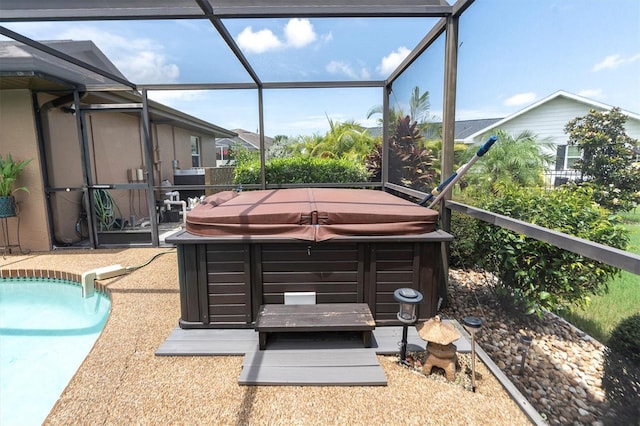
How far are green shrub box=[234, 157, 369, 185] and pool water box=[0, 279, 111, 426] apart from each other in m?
3.10

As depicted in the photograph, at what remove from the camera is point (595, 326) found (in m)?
2.41

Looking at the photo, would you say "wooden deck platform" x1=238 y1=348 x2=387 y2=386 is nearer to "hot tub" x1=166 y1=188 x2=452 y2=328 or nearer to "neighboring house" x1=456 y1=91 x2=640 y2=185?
"hot tub" x1=166 y1=188 x2=452 y2=328

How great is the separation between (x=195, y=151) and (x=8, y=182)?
19.3 ft

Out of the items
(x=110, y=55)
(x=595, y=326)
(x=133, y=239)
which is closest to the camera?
(x=595, y=326)

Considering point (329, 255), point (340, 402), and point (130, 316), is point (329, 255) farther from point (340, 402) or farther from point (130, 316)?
point (130, 316)

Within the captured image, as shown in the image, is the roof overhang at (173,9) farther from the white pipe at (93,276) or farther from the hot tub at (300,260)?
the white pipe at (93,276)

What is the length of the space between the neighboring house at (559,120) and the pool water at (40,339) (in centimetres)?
388

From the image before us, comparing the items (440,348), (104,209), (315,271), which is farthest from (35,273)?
(440,348)

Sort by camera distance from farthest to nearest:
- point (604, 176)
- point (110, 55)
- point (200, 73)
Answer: point (200, 73)
point (110, 55)
point (604, 176)

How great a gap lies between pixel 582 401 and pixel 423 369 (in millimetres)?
1069

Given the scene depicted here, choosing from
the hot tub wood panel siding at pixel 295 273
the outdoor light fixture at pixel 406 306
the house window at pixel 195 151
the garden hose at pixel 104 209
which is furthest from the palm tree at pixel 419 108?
the house window at pixel 195 151

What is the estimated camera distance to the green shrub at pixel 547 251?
209 centimetres

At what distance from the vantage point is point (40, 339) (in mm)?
3473

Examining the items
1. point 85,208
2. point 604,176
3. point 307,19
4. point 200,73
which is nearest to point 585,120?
point 604,176
